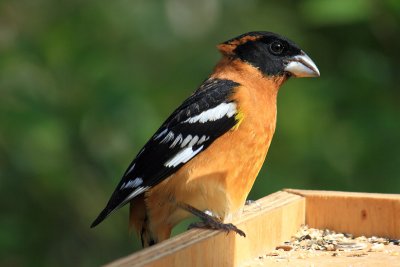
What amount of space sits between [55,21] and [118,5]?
74 centimetres

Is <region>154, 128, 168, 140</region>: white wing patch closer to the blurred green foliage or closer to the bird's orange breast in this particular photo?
→ the bird's orange breast

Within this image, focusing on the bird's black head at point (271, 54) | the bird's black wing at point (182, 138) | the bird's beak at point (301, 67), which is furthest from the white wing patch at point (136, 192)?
the bird's beak at point (301, 67)

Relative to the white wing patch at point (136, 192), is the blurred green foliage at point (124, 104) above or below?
above

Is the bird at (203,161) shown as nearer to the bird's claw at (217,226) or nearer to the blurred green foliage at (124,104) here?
the bird's claw at (217,226)

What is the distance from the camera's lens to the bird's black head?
587 centimetres

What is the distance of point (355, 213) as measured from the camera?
5.38 meters

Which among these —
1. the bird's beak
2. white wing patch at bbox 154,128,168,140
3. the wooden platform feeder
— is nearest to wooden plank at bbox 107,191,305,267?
the wooden platform feeder

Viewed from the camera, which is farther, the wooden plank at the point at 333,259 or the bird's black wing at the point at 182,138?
the bird's black wing at the point at 182,138

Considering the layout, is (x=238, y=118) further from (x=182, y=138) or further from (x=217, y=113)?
(x=182, y=138)

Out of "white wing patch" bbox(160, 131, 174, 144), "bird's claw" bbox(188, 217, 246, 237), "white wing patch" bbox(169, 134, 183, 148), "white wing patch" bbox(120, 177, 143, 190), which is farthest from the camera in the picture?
"white wing patch" bbox(160, 131, 174, 144)

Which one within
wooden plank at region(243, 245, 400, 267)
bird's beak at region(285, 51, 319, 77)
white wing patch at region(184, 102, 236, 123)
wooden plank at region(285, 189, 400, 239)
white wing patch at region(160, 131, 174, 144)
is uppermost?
bird's beak at region(285, 51, 319, 77)

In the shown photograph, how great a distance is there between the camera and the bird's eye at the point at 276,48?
5930mm

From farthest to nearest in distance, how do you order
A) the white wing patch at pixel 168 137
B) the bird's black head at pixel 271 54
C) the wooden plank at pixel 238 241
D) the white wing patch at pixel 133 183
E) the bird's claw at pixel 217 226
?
the bird's black head at pixel 271 54 → the white wing patch at pixel 168 137 → the white wing patch at pixel 133 183 → the bird's claw at pixel 217 226 → the wooden plank at pixel 238 241

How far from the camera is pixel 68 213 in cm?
820
